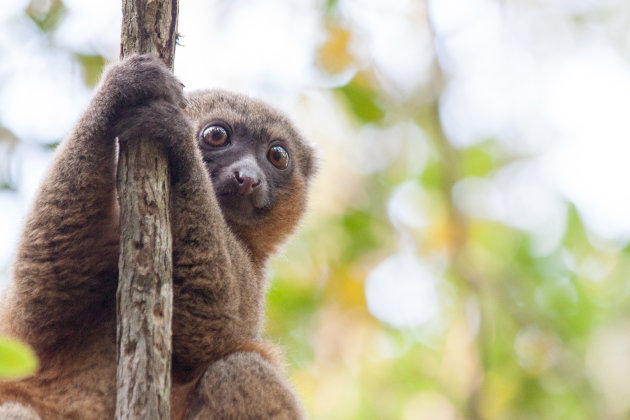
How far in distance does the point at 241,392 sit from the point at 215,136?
101 inches

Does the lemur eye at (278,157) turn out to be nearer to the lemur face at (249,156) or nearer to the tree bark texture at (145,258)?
the lemur face at (249,156)

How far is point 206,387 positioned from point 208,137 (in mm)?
2467

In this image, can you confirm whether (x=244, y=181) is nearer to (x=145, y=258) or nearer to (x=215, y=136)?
(x=215, y=136)

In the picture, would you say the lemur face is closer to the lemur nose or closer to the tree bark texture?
the lemur nose

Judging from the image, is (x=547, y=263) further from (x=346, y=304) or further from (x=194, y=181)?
(x=194, y=181)

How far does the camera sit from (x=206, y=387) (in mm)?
5051

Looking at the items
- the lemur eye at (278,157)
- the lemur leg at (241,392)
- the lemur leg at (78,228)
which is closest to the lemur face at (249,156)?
the lemur eye at (278,157)

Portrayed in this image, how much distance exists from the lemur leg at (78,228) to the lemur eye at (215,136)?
164cm

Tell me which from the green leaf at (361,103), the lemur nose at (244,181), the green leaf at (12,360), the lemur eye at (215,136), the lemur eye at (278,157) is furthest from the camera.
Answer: the green leaf at (361,103)

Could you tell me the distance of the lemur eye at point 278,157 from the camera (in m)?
7.35

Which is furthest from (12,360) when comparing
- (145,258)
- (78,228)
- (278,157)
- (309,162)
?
(309,162)

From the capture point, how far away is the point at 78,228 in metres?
4.91

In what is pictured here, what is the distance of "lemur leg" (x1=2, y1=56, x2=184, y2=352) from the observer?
4836mm

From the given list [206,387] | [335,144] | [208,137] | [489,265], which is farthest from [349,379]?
[206,387]
